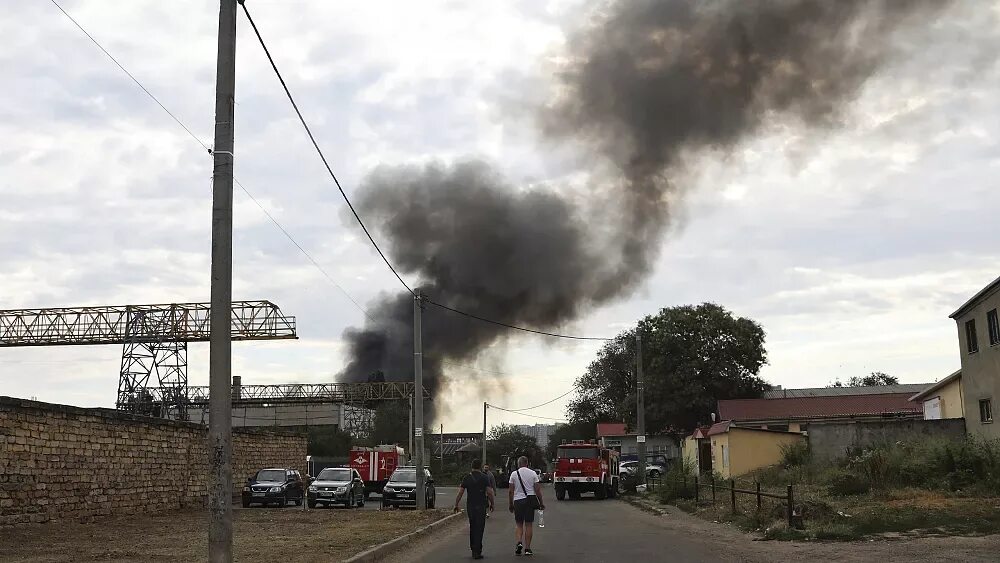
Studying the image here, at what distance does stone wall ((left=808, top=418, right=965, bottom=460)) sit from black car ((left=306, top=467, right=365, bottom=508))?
16819 millimetres

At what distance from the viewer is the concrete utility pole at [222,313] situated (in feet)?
34.1

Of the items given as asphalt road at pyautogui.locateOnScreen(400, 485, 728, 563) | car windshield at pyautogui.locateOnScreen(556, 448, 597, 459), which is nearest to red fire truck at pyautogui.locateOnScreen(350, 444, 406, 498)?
car windshield at pyautogui.locateOnScreen(556, 448, 597, 459)

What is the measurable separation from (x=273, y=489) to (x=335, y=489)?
2125 mm

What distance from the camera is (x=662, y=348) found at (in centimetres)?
6681

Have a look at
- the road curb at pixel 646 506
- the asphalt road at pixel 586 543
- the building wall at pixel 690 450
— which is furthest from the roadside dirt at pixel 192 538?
the building wall at pixel 690 450

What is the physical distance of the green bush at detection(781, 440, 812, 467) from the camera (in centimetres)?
3419

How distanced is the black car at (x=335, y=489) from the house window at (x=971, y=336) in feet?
70.0

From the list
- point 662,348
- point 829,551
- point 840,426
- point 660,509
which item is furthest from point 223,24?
point 662,348

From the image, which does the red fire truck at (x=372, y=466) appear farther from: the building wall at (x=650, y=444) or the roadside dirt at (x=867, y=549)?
the building wall at (x=650, y=444)

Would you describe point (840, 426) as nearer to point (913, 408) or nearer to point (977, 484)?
point (977, 484)

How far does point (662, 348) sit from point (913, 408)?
55.1 feet

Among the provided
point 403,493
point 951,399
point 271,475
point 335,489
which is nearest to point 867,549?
point 403,493

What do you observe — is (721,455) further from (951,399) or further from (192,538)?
(192,538)

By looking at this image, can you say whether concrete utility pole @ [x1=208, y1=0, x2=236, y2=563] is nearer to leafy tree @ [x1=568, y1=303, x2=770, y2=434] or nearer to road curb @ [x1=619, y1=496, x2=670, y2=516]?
road curb @ [x1=619, y1=496, x2=670, y2=516]
